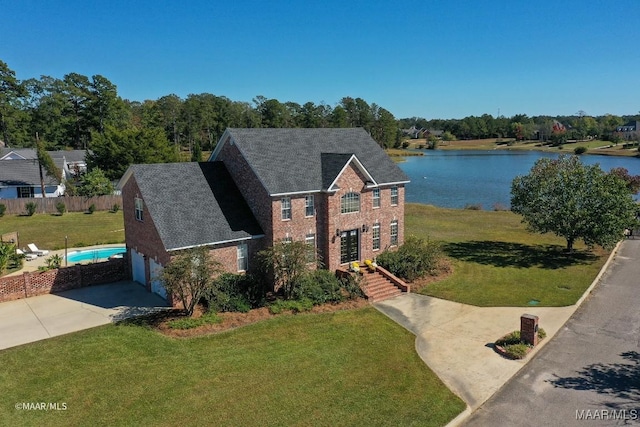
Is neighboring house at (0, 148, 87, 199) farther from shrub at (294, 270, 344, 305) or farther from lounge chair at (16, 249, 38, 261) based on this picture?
shrub at (294, 270, 344, 305)

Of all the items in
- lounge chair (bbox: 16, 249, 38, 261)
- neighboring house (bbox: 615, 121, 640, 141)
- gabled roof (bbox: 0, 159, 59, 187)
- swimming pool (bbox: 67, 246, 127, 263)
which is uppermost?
neighboring house (bbox: 615, 121, 640, 141)

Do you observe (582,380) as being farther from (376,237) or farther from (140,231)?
(140,231)

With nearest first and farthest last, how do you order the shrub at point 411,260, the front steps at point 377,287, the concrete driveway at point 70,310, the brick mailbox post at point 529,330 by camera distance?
the brick mailbox post at point 529,330
the concrete driveway at point 70,310
the front steps at point 377,287
the shrub at point 411,260

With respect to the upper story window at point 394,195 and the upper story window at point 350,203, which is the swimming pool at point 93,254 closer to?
the upper story window at point 350,203

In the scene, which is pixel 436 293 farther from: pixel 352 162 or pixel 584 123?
pixel 584 123

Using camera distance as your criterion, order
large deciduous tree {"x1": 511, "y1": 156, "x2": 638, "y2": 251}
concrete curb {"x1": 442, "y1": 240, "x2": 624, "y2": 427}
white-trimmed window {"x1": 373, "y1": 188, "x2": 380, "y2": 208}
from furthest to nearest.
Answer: large deciduous tree {"x1": 511, "y1": 156, "x2": 638, "y2": 251} → white-trimmed window {"x1": 373, "y1": 188, "x2": 380, "y2": 208} → concrete curb {"x1": 442, "y1": 240, "x2": 624, "y2": 427}

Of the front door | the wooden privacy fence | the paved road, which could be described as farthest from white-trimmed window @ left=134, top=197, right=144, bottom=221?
the wooden privacy fence

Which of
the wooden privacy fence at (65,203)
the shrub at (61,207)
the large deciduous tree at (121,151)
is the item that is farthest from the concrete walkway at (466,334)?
the large deciduous tree at (121,151)
